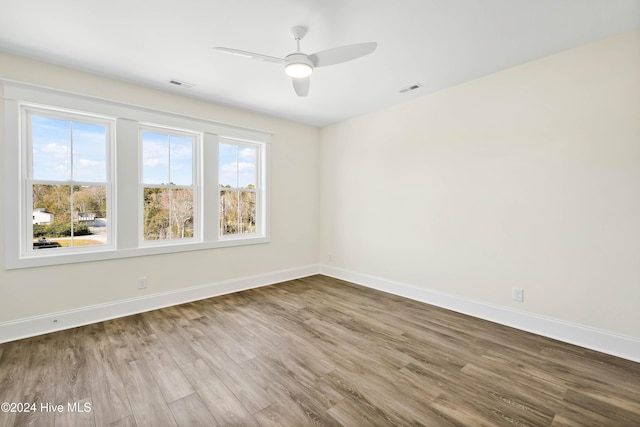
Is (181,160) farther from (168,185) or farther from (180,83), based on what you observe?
(180,83)

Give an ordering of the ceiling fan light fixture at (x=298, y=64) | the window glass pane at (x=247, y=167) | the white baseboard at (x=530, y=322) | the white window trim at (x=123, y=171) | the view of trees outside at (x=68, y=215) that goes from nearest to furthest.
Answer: the ceiling fan light fixture at (x=298, y=64)
the white baseboard at (x=530, y=322)
the white window trim at (x=123, y=171)
the view of trees outside at (x=68, y=215)
the window glass pane at (x=247, y=167)

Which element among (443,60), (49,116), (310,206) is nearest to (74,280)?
(49,116)

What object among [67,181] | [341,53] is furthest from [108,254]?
[341,53]

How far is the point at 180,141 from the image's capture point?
3.89m

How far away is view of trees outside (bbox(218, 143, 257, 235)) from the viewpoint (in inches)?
170

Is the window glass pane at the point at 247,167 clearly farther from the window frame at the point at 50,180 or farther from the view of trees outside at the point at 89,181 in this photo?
the window frame at the point at 50,180

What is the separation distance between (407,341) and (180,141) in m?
3.76

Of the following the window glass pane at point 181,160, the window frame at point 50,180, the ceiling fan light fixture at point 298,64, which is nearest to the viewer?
the ceiling fan light fixture at point 298,64

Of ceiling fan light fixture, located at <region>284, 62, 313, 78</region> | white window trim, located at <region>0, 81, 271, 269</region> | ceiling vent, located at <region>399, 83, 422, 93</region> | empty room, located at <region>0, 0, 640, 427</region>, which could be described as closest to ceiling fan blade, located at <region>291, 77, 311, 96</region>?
empty room, located at <region>0, 0, 640, 427</region>

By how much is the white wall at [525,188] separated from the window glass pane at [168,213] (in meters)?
2.78

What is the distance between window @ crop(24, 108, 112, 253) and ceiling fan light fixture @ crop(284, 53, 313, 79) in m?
2.46

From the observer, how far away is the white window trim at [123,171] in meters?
2.71

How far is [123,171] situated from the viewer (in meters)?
3.32

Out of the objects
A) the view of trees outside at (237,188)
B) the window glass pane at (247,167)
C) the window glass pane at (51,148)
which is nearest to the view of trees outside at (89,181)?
the window glass pane at (51,148)
